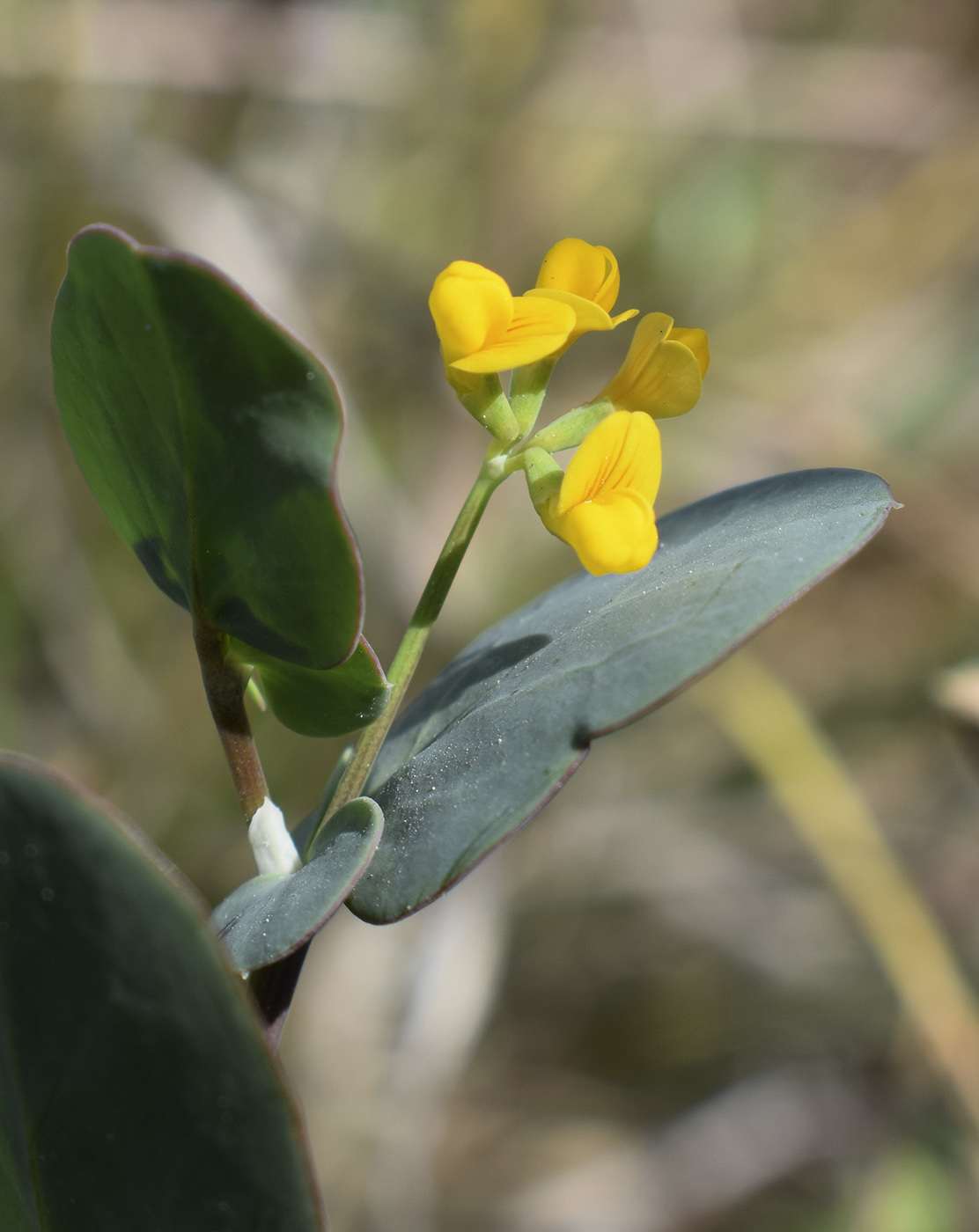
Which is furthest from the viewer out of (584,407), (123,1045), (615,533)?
(584,407)

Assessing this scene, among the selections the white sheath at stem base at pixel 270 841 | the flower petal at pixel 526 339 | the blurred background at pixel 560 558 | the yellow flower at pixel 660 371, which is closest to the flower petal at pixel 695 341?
the yellow flower at pixel 660 371

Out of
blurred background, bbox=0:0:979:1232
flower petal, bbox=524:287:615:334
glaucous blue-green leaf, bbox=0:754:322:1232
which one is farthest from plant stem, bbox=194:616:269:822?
blurred background, bbox=0:0:979:1232

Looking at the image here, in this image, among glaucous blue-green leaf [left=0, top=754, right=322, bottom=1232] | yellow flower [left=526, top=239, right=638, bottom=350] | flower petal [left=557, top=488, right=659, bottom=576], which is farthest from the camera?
yellow flower [left=526, top=239, right=638, bottom=350]

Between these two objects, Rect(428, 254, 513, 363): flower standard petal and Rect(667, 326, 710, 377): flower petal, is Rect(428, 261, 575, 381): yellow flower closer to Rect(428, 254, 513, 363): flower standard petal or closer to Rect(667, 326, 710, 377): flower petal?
Rect(428, 254, 513, 363): flower standard petal

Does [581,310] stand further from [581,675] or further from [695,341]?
[581,675]

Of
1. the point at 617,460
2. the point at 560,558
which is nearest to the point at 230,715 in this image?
the point at 617,460

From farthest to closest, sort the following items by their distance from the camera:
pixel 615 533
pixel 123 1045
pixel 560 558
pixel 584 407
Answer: pixel 560 558, pixel 584 407, pixel 615 533, pixel 123 1045

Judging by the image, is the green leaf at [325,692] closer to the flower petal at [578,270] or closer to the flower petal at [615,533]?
the flower petal at [615,533]
